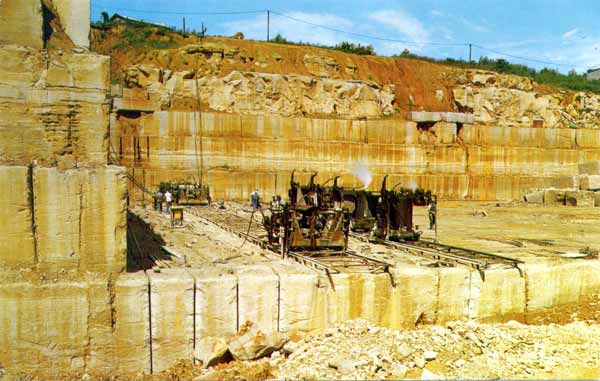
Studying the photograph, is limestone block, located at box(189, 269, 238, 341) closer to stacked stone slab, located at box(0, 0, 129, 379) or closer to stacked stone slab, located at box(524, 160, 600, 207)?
stacked stone slab, located at box(0, 0, 129, 379)

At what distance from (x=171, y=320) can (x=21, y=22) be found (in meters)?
4.17

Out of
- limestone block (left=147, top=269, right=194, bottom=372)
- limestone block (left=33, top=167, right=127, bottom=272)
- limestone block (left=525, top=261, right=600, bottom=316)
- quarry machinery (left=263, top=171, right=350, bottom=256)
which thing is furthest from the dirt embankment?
limestone block (left=147, top=269, right=194, bottom=372)

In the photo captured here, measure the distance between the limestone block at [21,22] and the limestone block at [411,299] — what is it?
18.8ft

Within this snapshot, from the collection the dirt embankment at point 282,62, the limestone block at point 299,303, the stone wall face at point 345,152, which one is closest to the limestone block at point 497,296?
the limestone block at point 299,303

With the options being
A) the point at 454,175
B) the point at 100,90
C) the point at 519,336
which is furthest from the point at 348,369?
the point at 454,175

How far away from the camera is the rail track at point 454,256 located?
875cm

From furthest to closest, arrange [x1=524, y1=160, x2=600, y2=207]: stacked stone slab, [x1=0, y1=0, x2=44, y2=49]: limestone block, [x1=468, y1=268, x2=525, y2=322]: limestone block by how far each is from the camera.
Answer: [x1=524, y1=160, x2=600, y2=207]: stacked stone slab
[x1=468, y1=268, x2=525, y2=322]: limestone block
[x1=0, y1=0, x2=44, y2=49]: limestone block

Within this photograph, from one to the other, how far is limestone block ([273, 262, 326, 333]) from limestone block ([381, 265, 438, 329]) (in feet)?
3.39

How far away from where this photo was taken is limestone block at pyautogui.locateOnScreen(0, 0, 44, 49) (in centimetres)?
661

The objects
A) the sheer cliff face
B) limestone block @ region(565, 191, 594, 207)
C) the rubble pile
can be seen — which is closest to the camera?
the rubble pile

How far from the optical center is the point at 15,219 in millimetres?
6141

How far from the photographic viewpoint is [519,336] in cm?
740

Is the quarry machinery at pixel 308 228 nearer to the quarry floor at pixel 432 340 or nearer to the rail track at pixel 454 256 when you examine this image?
the quarry floor at pixel 432 340

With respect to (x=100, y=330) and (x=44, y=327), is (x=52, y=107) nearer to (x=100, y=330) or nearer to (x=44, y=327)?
(x=44, y=327)
